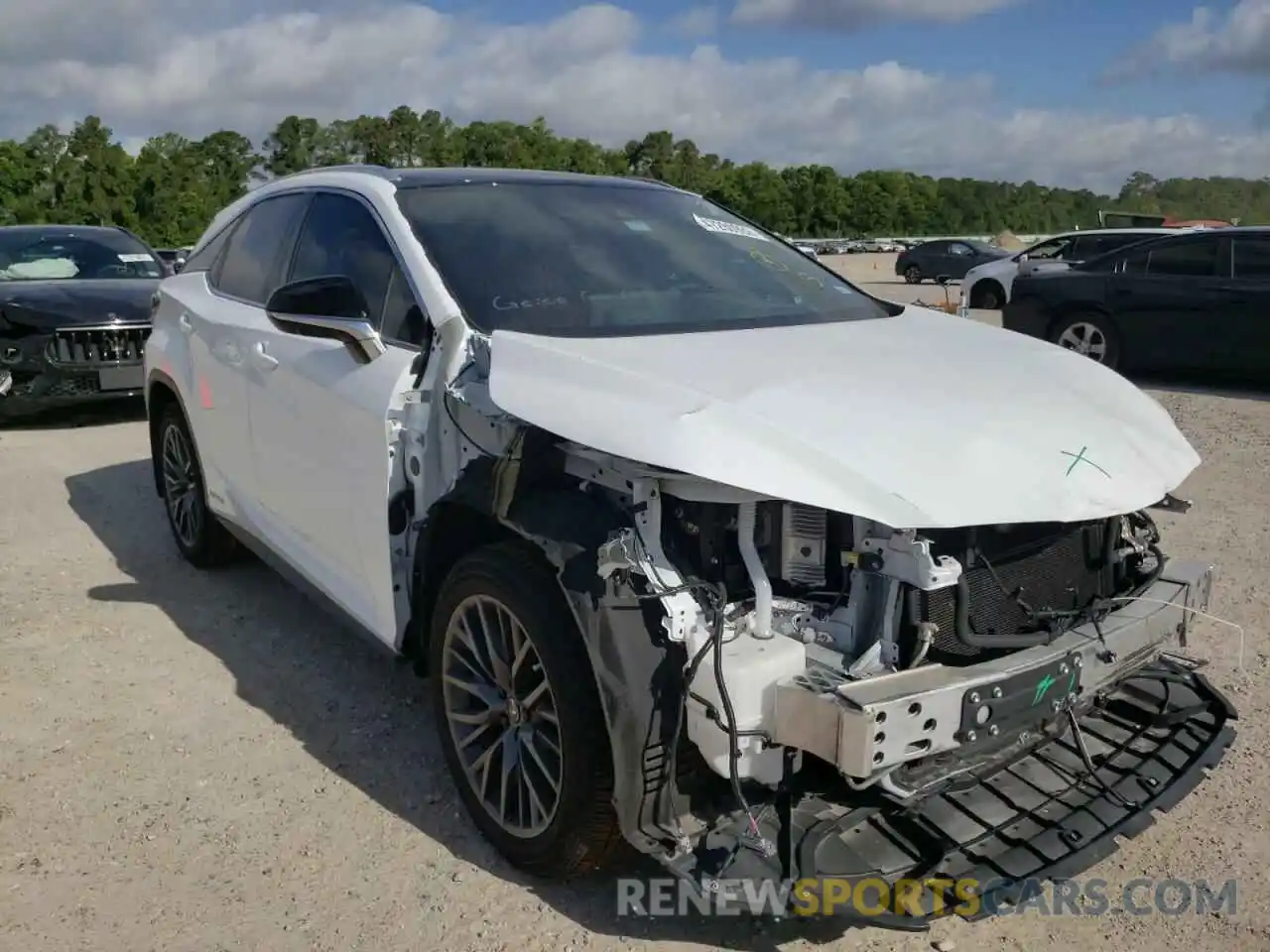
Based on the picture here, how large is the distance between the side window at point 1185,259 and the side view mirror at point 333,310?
30.4 feet

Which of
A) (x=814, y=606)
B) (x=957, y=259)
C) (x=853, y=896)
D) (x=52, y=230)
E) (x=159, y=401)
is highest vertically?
(x=957, y=259)

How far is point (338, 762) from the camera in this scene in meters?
3.69

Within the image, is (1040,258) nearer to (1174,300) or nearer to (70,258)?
(1174,300)

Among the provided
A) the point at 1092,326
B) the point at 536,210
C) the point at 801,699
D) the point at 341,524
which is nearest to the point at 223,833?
the point at 341,524

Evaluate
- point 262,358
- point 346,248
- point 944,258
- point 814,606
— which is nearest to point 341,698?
point 262,358

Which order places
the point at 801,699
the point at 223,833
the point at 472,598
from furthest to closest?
the point at 223,833 < the point at 472,598 < the point at 801,699

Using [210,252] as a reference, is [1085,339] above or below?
below

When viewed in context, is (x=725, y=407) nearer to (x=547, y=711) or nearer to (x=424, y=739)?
(x=547, y=711)

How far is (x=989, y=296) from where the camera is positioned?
64.4 feet

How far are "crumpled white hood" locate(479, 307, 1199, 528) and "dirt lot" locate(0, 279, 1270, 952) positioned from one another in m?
1.15

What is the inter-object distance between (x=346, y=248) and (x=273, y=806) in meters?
1.88

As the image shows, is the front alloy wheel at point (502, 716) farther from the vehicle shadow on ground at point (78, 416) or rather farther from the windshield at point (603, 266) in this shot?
the vehicle shadow on ground at point (78, 416)

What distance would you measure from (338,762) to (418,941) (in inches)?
40.0

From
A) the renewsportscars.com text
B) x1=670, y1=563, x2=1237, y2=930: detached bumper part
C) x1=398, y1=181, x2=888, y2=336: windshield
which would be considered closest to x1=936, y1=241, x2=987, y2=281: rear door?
x1=398, y1=181, x2=888, y2=336: windshield
